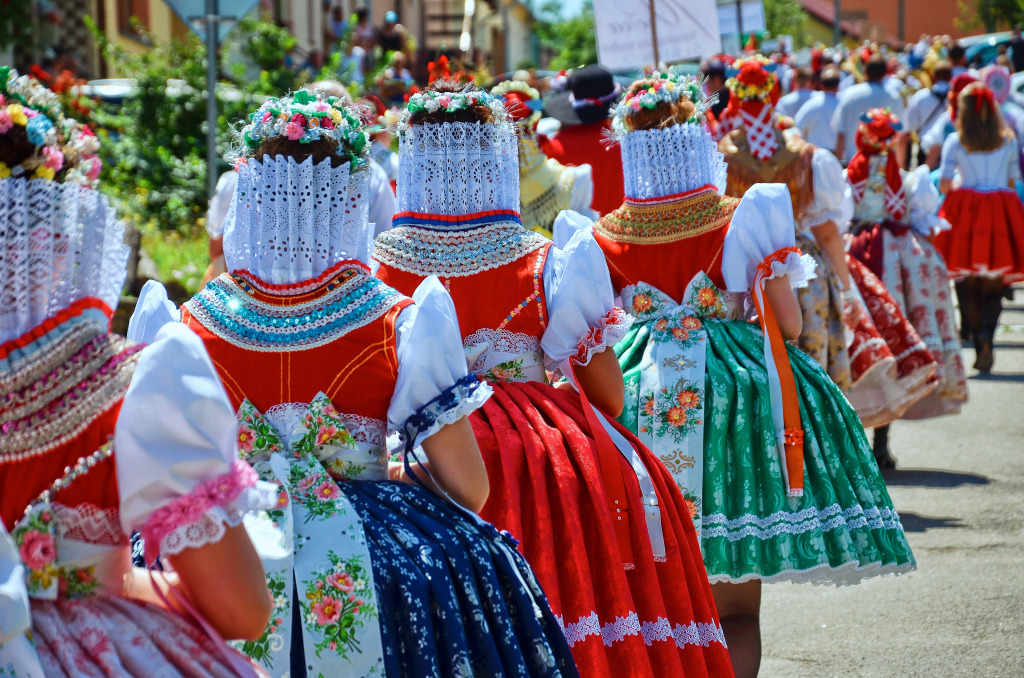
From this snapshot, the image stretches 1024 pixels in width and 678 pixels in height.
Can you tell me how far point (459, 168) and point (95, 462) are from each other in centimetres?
170

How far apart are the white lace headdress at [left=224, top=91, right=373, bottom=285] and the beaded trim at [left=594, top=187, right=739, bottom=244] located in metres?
1.52

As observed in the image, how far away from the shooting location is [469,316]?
10.0 feet

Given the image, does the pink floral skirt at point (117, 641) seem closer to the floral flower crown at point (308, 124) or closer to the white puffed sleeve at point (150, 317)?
the white puffed sleeve at point (150, 317)

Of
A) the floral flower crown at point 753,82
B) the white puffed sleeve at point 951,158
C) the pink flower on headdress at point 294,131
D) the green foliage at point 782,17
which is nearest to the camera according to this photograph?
the pink flower on headdress at point 294,131

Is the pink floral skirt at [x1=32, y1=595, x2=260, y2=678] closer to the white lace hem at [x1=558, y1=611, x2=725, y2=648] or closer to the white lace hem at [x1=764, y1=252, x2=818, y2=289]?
the white lace hem at [x1=558, y1=611, x2=725, y2=648]

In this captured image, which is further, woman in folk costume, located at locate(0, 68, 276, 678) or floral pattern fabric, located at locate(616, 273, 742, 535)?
floral pattern fabric, located at locate(616, 273, 742, 535)

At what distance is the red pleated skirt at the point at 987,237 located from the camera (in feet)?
28.9

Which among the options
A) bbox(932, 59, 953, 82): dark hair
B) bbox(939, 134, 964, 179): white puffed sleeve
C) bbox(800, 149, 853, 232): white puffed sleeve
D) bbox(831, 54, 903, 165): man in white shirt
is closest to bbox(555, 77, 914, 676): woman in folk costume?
bbox(800, 149, 853, 232): white puffed sleeve

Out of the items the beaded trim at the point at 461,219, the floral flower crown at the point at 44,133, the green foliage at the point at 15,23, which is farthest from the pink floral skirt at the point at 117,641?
the green foliage at the point at 15,23

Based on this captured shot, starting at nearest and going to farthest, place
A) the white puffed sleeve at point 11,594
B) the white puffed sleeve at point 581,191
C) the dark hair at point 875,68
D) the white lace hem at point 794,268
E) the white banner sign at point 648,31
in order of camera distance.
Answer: the white puffed sleeve at point 11,594, the white lace hem at point 794,268, the white puffed sleeve at point 581,191, the white banner sign at point 648,31, the dark hair at point 875,68

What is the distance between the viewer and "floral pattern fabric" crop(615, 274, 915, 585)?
3549 millimetres

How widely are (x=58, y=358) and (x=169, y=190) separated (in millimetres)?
9117

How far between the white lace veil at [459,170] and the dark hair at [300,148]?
2.45 ft

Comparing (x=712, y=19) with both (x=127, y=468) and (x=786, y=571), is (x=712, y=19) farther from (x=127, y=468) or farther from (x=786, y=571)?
(x=127, y=468)
